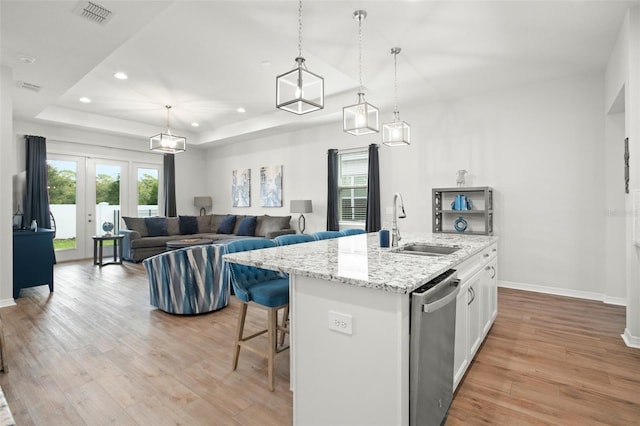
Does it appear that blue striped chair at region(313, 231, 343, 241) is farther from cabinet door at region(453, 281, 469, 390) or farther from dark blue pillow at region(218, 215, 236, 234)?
dark blue pillow at region(218, 215, 236, 234)

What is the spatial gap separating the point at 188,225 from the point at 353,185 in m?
4.15

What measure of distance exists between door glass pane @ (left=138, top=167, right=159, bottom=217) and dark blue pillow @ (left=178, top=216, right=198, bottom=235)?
106cm

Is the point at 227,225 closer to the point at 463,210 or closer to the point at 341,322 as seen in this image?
the point at 463,210

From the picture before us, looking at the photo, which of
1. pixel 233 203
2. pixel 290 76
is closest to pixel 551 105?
pixel 290 76

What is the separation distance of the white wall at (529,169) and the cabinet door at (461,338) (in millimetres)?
3104

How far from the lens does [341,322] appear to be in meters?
1.54

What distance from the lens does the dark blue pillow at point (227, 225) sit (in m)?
7.81

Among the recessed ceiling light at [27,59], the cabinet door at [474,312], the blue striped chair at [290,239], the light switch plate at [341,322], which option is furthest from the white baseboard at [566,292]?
the recessed ceiling light at [27,59]

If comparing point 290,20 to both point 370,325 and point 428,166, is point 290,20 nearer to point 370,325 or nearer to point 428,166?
point 370,325

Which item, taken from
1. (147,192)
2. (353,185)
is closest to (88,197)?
(147,192)

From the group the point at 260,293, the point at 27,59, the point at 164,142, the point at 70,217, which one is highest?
the point at 27,59

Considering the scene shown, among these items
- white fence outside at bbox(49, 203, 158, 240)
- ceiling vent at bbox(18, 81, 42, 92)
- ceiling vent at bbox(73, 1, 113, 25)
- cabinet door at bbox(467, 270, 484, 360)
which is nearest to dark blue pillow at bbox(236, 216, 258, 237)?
white fence outside at bbox(49, 203, 158, 240)

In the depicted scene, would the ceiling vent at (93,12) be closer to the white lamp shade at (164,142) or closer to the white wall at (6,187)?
the white wall at (6,187)

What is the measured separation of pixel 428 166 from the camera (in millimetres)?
5398
